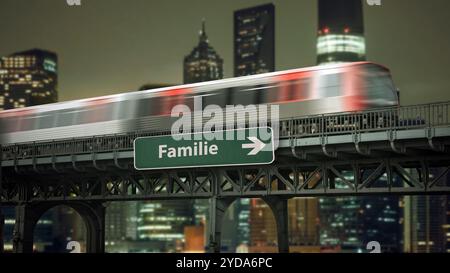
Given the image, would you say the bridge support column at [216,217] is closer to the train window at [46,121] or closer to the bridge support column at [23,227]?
the train window at [46,121]

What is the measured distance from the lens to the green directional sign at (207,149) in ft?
115

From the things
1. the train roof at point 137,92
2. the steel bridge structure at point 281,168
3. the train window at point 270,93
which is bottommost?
the steel bridge structure at point 281,168

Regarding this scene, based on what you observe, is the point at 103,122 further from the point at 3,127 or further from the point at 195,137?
the point at 195,137

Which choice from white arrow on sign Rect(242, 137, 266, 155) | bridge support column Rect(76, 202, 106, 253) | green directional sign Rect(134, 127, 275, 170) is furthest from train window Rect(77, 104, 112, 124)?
white arrow on sign Rect(242, 137, 266, 155)

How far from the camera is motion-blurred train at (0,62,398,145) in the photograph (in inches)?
1684

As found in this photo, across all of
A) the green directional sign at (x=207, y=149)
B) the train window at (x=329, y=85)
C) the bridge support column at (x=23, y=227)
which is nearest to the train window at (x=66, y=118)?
the bridge support column at (x=23, y=227)

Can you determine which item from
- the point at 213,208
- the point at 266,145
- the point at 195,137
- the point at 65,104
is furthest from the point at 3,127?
the point at 266,145

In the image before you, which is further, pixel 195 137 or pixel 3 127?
pixel 3 127

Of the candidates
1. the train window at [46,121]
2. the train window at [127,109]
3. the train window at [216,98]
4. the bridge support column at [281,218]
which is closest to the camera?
the train window at [216,98]

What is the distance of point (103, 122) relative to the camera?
55.1 metres

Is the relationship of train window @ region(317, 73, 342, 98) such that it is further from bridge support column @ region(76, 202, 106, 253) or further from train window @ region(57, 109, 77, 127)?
bridge support column @ region(76, 202, 106, 253)

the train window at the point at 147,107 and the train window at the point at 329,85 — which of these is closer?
the train window at the point at 329,85
